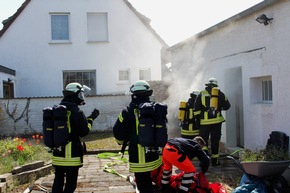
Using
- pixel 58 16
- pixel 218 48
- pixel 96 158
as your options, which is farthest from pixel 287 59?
pixel 58 16

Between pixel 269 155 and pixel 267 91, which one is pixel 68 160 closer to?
pixel 269 155

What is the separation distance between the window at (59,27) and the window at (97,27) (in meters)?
1.09

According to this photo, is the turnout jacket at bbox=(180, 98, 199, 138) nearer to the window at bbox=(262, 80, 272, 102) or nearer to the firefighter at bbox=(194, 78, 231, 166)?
the firefighter at bbox=(194, 78, 231, 166)

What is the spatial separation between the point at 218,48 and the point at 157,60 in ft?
31.0

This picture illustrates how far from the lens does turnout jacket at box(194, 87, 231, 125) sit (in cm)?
777

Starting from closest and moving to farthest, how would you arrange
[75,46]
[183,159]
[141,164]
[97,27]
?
[141,164], [183,159], [75,46], [97,27]

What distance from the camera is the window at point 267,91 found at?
7682 mm

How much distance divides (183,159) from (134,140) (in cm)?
85

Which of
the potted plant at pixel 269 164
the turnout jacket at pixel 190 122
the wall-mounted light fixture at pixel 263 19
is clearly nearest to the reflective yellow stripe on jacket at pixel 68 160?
the potted plant at pixel 269 164

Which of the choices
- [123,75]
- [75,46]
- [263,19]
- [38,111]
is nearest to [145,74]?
[123,75]

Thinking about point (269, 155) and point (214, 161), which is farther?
point (214, 161)

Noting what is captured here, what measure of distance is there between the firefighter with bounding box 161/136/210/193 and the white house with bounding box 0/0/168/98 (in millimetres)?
13077

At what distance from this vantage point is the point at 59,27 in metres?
18.1

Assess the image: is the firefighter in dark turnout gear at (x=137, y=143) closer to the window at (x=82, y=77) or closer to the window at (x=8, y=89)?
the window at (x=8, y=89)
